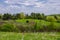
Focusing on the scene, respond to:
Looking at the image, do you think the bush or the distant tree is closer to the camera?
the bush

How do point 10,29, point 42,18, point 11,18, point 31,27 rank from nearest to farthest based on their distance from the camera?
point 10,29 < point 31,27 < point 11,18 < point 42,18

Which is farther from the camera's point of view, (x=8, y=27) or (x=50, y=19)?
(x=50, y=19)

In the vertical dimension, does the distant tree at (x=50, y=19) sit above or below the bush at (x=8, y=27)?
above

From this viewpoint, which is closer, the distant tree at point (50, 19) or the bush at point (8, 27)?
the bush at point (8, 27)

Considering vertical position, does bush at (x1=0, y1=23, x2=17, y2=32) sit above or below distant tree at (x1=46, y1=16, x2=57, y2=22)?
below

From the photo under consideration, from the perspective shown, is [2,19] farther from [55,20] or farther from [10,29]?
[55,20]

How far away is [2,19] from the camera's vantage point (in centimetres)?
1157

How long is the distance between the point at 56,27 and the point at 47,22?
96 centimetres

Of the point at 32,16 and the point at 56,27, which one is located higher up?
the point at 32,16

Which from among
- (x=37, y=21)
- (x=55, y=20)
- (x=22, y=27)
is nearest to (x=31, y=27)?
(x=22, y=27)

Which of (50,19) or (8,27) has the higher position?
(50,19)

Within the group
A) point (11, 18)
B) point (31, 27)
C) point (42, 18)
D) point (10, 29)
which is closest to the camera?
point (10, 29)

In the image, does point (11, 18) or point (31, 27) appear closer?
point (31, 27)

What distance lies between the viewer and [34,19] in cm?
1270
